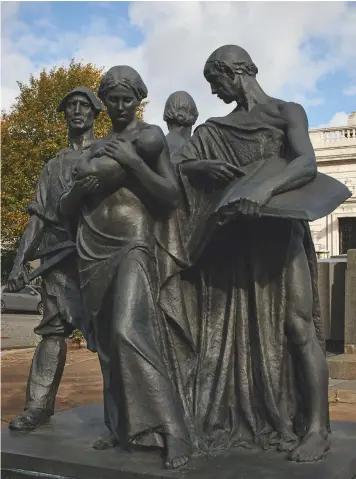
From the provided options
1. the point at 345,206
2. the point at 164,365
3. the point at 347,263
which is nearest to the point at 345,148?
the point at 345,206

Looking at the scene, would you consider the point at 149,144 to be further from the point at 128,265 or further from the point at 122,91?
the point at 128,265

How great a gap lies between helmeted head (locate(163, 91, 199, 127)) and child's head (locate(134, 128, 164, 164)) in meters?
1.49

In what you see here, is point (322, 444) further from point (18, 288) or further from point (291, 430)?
point (18, 288)

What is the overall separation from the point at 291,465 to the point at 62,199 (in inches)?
75.4

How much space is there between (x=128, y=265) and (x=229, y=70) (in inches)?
50.3

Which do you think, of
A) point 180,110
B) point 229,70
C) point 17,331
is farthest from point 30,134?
point 229,70

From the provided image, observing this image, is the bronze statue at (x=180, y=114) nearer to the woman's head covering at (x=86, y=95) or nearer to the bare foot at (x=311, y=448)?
the woman's head covering at (x=86, y=95)

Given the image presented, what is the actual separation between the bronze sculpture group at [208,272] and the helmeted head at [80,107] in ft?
2.82

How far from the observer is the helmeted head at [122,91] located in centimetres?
368

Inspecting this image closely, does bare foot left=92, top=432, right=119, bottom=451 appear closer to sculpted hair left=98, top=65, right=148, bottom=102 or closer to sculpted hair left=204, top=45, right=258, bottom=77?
sculpted hair left=98, top=65, right=148, bottom=102

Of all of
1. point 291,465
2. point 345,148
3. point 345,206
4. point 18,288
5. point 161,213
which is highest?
point 345,148

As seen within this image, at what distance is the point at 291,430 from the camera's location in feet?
12.0

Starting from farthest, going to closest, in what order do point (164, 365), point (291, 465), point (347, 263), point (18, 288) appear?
point (347, 263) < point (18, 288) < point (164, 365) < point (291, 465)

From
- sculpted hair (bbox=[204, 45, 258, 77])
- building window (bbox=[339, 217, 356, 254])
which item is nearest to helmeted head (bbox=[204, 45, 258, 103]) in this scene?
sculpted hair (bbox=[204, 45, 258, 77])
